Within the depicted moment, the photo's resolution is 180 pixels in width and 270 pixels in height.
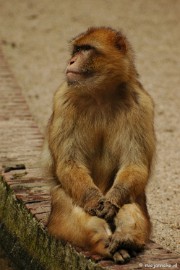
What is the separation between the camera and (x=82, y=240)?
3.64 metres

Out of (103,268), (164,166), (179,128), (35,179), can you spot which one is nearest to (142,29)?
(179,128)

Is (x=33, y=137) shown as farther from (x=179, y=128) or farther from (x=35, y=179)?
(x=179, y=128)

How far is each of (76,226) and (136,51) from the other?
6.68m

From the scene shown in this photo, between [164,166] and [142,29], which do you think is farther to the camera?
[142,29]

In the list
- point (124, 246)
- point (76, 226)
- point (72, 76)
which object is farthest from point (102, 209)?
point (72, 76)

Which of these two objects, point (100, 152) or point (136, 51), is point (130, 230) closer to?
point (100, 152)

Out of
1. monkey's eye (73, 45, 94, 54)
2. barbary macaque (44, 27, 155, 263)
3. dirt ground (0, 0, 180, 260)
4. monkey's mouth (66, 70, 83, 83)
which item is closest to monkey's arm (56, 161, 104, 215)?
barbary macaque (44, 27, 155, 263)

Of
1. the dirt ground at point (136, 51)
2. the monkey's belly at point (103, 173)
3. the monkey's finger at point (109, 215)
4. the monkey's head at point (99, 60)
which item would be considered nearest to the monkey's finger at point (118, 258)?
the monkey's finger at point (109, 215)

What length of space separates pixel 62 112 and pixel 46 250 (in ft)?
2.77

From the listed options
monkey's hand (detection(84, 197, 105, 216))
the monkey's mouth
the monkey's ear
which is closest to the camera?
monkey's hand (detection(84, 197, 105, 216))

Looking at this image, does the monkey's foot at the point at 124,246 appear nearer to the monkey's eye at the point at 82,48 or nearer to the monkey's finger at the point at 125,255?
the monkey's finger at the point at 125,255

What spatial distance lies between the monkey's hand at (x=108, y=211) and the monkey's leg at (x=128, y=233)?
0.09 ft

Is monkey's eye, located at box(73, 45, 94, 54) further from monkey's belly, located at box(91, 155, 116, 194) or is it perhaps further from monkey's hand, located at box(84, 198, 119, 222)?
monkey's hand, located at box(84, 198, 119, 222)

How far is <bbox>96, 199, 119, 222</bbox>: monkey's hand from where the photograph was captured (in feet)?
11.9
